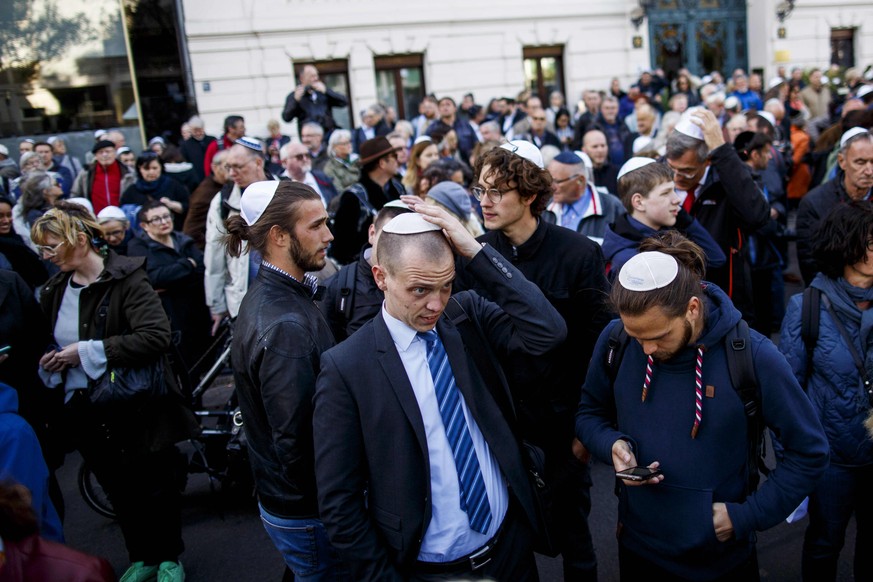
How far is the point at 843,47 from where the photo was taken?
20.1 meters

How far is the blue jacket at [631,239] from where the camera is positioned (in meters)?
3.66

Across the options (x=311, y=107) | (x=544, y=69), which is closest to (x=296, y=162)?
(x=311, y=107)

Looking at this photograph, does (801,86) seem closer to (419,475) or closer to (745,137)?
(745,137)

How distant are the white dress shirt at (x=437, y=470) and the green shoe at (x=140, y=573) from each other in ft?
7.65

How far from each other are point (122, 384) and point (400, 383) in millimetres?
2084

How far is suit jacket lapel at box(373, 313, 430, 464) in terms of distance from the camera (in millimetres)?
2209

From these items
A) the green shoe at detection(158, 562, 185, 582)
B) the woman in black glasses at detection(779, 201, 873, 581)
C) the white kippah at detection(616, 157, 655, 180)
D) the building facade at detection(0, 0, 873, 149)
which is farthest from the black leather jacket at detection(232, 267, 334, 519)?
the building facade at detection(0, 0, 873, 149)

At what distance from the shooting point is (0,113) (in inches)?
489

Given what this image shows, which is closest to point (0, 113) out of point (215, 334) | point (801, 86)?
point (215, 334)

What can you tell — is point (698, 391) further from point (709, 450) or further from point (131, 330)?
point (131, 330)

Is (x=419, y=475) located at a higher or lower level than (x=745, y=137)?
lower

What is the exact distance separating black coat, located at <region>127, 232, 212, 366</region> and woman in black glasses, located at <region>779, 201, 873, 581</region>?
15.8 feet

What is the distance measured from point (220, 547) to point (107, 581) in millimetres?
2616

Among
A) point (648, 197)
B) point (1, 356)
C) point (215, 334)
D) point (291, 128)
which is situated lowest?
point (215, 334)
